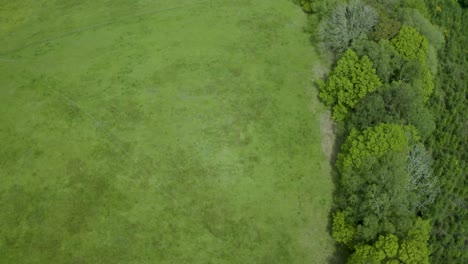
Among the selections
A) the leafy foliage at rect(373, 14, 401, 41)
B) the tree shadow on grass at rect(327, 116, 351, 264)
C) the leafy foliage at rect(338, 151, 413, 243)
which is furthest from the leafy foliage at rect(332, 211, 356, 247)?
the leafy foliage at rect(373, 14, 401, 41)

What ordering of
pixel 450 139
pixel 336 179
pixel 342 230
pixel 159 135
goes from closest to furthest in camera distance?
1. pixel 342 230
2. pixel 336 179
3. pixel 159 135
4. pixel 450 139

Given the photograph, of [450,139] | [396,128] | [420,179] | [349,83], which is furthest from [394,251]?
[450,139]

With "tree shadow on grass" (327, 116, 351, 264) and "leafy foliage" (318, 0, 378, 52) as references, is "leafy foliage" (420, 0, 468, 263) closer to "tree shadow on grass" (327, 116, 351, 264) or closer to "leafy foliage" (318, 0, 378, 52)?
"tree shadow on grass" (327, 116, 351, 264)

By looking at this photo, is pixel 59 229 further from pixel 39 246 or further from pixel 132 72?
pixel 132 72

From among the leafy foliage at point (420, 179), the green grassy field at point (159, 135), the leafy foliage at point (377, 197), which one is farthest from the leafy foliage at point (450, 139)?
the green grassy field at point (159, 135)

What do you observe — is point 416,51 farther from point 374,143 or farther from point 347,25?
point 374,143

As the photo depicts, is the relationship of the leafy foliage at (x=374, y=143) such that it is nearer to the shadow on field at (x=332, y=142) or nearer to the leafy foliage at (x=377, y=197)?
the leafy foliage at (x=377, y=197)
